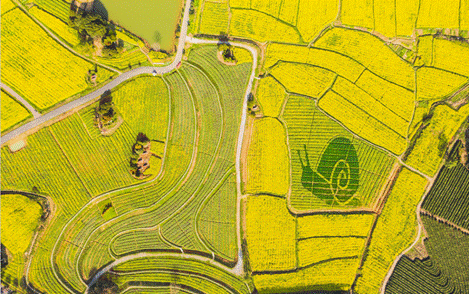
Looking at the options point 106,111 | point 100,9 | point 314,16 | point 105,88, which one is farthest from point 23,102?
point 314,16

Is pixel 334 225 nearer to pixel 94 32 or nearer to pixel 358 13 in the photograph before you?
pixel 358 13

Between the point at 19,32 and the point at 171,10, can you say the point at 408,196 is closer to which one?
the point at 171,10

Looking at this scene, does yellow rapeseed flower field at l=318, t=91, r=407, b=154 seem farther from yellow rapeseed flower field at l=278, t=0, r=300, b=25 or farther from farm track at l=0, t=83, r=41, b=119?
farm track at l=0, t=83, r=41, b=119

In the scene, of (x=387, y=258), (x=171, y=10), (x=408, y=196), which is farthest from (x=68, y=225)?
(x=408, y=196)

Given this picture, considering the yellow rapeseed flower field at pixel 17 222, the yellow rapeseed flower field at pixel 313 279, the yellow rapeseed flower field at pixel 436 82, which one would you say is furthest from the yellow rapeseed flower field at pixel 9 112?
the yellow rapeseed flower field at pixel 436 82

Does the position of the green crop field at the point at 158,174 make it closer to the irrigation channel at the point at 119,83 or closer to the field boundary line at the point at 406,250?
the irrigation channel at the point at 119,83

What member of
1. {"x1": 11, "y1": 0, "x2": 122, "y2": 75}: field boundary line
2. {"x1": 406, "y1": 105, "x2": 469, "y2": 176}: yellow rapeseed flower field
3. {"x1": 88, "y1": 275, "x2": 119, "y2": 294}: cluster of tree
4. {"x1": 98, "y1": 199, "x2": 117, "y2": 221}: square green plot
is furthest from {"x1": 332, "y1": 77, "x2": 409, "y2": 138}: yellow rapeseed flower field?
{"x1": 88, "y1": 275, "x2": 119, "y2": 294}: cluster of tree
